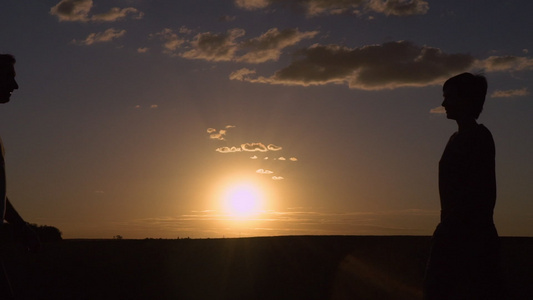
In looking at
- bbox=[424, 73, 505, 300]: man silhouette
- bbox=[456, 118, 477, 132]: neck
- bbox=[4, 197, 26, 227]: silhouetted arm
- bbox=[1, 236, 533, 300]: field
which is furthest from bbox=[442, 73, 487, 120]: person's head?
bbox=[1, 236, 533, 300]: field

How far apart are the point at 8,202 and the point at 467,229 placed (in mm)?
3708

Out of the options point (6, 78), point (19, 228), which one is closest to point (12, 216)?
point (19, 228)

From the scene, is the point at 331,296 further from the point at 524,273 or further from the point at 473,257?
the point at 473,257

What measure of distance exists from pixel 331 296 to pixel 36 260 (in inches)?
292

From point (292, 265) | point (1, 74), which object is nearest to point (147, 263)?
point (292, 265)

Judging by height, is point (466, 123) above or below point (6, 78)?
below

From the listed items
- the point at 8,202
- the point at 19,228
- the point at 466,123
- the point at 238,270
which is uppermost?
the point at 466,123

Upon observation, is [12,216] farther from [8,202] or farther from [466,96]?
[466,96]

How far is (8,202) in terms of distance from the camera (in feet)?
18.0

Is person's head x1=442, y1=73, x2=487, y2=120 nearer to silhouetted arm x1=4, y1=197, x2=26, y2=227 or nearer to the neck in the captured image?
the neck

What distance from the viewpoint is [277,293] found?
34.4ft

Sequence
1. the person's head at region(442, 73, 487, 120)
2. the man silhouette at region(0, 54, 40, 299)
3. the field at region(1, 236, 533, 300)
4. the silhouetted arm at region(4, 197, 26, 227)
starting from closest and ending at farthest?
the man silhouette at region(0, 54, 40, 299) < the person's head at region(442, 73, 487, 120) < the silhouetted arm at region(4, 197, 26, 227) < the field at region(1, 236, 533, 300)

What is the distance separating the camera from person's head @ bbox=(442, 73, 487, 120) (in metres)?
5.39

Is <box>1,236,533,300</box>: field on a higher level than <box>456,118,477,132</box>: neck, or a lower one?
lower
